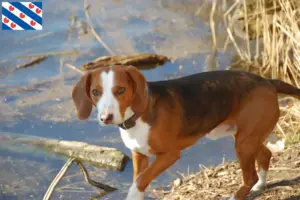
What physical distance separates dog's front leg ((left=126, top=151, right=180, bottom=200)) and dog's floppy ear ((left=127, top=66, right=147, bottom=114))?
441 millimetres

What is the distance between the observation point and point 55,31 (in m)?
10.1

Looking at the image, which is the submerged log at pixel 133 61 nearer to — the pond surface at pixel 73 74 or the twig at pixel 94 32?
the pond surface at pixel 73 74

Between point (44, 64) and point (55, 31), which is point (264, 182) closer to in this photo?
point (44, 64)

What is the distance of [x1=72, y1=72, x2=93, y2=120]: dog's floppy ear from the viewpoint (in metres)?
4.30

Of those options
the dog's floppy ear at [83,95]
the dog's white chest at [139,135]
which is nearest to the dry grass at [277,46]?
the dog's white chest at [139,135]

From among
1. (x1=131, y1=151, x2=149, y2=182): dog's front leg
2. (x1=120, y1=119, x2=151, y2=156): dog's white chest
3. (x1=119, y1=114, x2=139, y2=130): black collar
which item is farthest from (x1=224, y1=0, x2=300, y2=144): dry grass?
(x1=119, y1=114, x2=139, y2=130): black collar

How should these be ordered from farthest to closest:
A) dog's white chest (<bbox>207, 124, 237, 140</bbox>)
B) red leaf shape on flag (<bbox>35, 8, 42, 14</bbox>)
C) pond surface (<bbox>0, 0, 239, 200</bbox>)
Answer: red leaf shape on flag (<bbox>35, 8, 42, 14</bbox>)
pond surface (<bbox>0, 0, 239, 200</bbox>)
dog's white chest (<bbox>207, 124, 237, 140</bbox>)

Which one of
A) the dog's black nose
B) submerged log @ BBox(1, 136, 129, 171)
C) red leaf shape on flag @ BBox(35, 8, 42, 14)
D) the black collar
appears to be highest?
red leaf shape on flag @ BBox(35, 8, 42, 14)

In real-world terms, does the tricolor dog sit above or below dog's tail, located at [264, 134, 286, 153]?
above

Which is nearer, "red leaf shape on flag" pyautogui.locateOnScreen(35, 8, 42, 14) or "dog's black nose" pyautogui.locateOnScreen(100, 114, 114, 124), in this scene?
"dog's black nose" pyautogui.locateOnScreen(100, 114, 114, 124)

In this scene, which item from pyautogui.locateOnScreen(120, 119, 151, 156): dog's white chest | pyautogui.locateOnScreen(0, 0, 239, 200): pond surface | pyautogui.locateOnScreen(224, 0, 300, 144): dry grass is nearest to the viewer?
pyautogui.locateOnScreen(120, 119, 151, 156): dog's white chest

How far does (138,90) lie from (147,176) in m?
0.62

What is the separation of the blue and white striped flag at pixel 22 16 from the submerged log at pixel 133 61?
1456 mm

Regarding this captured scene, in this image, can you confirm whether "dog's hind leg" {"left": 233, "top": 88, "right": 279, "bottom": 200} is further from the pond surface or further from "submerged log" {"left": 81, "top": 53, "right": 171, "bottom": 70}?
"submerged log" {"left": 81, "top": 53, "right": 171, "bottom": 70}
